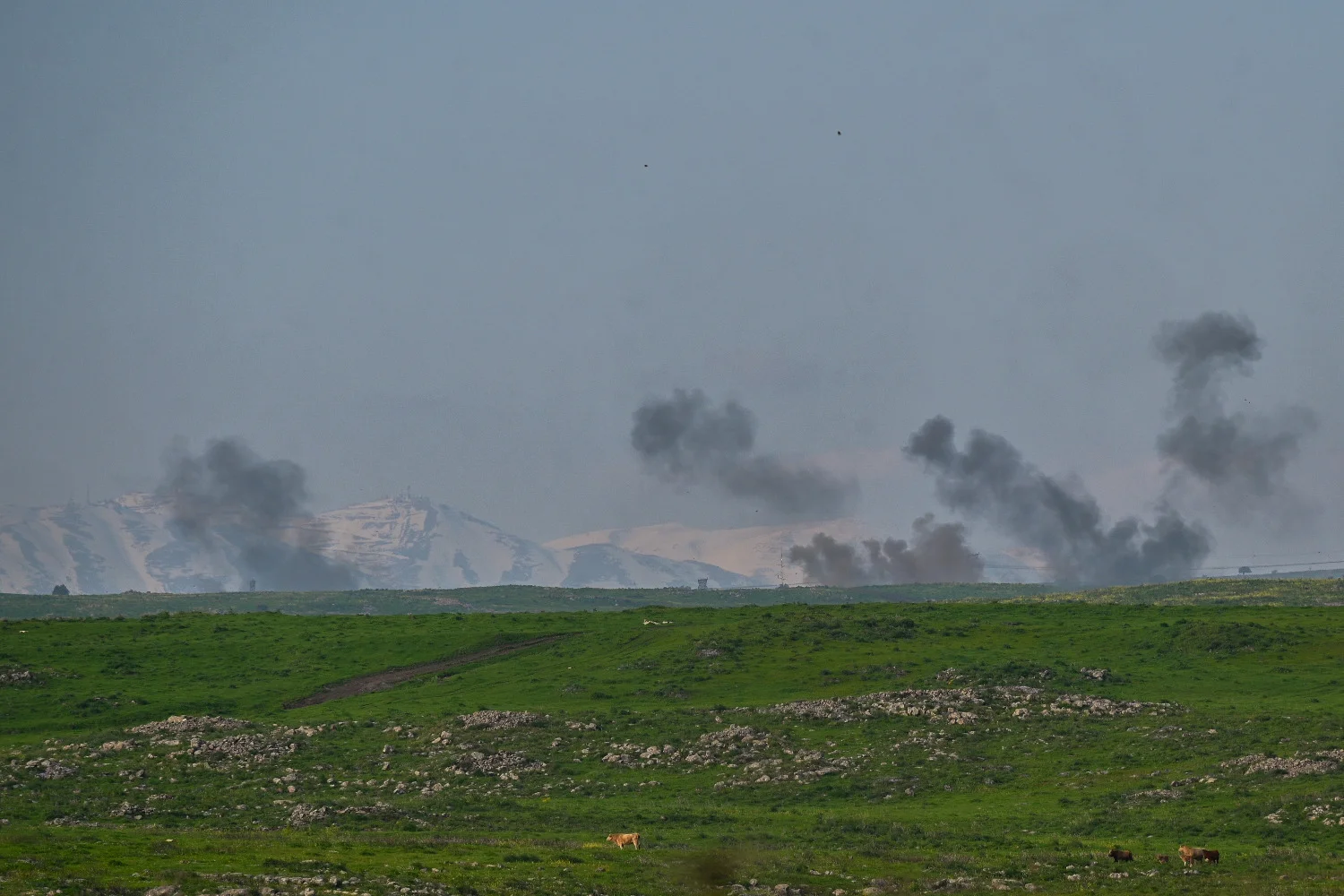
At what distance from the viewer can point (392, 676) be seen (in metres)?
96.0

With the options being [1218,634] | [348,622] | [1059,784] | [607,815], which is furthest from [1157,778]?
[348,622]

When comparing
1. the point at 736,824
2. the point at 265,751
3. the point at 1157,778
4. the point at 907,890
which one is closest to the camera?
the point at 907,890

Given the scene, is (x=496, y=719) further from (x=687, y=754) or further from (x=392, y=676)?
(x=392, y=676)

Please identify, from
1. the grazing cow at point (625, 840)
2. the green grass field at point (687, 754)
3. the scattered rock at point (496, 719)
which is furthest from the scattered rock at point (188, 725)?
the grazing cow at point (625, 840)

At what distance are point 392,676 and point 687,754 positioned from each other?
33315 mm

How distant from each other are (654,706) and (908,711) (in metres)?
15.3

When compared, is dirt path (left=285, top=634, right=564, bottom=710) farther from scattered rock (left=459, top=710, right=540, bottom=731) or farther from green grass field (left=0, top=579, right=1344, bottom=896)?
scattered rock (left=459, top=710, right=540, bottom=731)

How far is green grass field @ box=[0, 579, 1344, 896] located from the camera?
139 ft

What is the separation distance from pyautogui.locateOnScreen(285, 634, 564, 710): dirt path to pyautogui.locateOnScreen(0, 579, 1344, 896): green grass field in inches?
31.5

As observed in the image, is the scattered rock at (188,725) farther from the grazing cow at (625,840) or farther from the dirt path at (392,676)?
the grazing cow at (625,840)

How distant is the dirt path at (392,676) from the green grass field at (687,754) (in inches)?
31.5

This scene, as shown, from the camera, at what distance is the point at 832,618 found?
10681 cm

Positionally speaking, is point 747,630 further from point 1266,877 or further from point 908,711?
point 1266,877

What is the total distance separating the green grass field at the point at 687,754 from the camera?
4250 cm
